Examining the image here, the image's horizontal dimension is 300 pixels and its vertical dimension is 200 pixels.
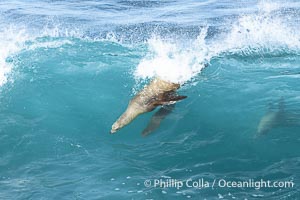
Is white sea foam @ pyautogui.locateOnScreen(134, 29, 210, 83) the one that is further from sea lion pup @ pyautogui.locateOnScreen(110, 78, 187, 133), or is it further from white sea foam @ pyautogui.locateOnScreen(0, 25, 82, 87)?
white sea foam @ pyautogui.locateOnScreen(0, 25, 82, 87)

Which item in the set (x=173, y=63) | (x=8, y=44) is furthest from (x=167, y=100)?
(x=8, y=44)

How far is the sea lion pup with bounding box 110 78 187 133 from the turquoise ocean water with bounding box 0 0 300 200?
0.19 m

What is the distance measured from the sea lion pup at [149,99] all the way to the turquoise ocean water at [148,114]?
0.19 meters

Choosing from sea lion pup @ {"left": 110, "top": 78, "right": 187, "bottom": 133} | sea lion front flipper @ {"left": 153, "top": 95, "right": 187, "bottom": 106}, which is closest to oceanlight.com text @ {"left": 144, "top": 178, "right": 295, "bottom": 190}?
sea lion pup @ {"left": 110, "top": 78, "right": 187, "bottom": 133}

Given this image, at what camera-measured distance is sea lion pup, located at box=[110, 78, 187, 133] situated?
411 inches

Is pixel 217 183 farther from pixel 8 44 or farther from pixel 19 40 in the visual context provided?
pixel 19 40

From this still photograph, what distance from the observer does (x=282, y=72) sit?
42.1ft

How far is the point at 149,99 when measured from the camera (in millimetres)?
10891

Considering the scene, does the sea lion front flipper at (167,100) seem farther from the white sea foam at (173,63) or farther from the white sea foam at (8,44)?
the white sea foam at (8,44)

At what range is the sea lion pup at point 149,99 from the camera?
10438 millimetres

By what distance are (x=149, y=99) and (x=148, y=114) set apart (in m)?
0.37

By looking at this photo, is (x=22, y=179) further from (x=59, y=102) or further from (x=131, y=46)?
(x=131, y=46)

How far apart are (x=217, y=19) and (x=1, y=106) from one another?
1163 cm

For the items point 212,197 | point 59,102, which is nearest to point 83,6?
point 59,102
